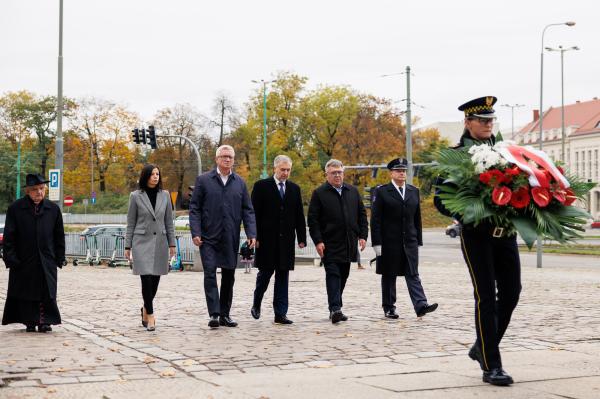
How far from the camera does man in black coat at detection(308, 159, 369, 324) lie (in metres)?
11.3

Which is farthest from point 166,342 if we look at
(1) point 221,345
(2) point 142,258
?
(2) point 142,258

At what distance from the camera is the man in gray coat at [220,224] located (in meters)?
10.7

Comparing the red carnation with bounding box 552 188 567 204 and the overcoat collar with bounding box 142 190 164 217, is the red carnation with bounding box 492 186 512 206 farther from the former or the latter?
the overcoat collar with bounding box 142 190 164 217

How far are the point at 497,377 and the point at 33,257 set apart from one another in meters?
6.12

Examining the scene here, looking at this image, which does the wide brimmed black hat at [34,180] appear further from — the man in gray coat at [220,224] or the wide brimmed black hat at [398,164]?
the wide brimmed black hat at [398,164]

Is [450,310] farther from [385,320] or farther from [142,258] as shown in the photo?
[142,258]

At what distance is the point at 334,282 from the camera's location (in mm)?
11203

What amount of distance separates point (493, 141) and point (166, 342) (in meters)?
3.86

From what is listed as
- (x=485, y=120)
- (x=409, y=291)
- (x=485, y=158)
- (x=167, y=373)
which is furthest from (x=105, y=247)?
(x=485, y=158)

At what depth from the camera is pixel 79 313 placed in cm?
1282

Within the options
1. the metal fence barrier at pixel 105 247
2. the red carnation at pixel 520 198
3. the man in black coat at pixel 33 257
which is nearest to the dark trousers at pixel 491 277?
the red carnation at pixel 520 198

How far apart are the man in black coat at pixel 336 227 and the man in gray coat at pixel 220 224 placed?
828 mm

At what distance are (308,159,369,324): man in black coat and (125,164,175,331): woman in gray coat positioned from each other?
168cm

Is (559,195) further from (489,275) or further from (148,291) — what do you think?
(148,291)
